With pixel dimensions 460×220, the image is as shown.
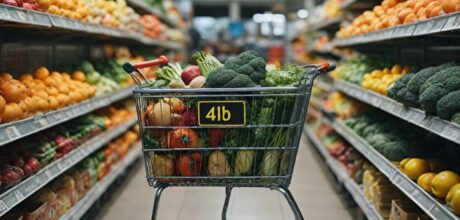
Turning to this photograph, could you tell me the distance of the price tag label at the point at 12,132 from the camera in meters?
2.45

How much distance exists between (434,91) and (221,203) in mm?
2353

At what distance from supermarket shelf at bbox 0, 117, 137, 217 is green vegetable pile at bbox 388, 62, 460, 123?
1.95m

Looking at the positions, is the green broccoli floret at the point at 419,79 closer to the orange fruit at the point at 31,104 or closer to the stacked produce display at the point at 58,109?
the stacked produce display at the point at 58,109

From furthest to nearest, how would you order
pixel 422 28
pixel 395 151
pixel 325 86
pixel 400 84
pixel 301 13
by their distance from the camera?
1. pixel 301 13
2. pixel 325 86
3. pixel 395 151
4. pixel 400 84
5. pixel 422 28

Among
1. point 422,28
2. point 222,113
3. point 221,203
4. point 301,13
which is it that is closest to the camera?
point 222,113

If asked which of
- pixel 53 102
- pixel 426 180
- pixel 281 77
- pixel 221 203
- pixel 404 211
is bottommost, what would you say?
pixel 221 203

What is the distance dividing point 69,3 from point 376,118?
251 centimetres

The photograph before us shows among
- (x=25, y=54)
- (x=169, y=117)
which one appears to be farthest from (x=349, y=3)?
(x=169, y=117)

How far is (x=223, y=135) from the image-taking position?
224 cm

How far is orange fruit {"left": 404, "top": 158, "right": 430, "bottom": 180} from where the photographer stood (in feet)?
9.28

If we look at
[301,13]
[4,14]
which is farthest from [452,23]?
[301,13]

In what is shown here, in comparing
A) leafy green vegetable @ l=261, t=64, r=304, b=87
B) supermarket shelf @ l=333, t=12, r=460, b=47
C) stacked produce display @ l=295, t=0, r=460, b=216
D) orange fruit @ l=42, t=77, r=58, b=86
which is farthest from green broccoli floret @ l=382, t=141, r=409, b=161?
orange fruit @ l=42, t=77, r=58, b=86

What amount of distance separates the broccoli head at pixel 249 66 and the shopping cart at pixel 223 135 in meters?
0.10

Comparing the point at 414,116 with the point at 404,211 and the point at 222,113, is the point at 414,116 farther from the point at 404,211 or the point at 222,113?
the point at 222,113
